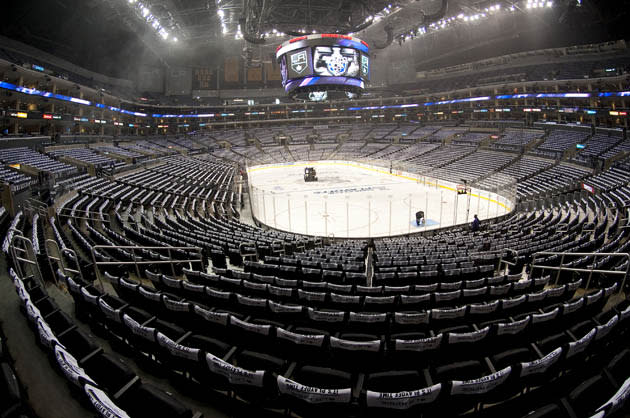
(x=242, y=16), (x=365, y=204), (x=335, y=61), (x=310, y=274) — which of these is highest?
(x=242, y=16)

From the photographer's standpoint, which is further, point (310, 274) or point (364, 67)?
point (364, 67)

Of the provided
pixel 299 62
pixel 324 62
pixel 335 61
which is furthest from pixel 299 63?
pixel 335 61

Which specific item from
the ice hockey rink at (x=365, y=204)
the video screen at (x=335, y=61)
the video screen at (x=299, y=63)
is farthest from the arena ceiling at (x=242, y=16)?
the ice hockey rink at (x=365, y=204)

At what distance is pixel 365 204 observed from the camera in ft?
90.8

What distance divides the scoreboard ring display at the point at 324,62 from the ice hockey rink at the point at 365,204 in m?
10.3

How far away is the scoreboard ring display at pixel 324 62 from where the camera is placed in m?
27.4

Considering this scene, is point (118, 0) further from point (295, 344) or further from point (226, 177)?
point (295, 344)

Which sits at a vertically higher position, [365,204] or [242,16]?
[242,16]

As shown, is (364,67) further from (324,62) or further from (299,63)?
(299,63)

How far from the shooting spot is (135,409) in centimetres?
350

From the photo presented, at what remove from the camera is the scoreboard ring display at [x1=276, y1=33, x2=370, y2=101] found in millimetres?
27438

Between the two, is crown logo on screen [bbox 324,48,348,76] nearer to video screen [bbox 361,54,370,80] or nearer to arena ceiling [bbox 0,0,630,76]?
video screen [bbox 361,54,370,80]

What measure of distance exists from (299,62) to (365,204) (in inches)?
546

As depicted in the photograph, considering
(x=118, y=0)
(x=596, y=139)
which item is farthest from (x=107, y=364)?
(x=596, y=139)
